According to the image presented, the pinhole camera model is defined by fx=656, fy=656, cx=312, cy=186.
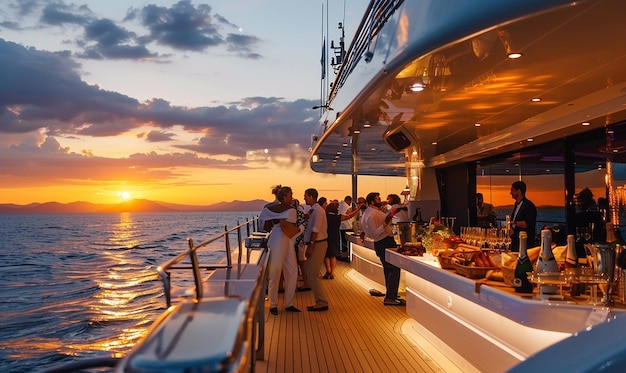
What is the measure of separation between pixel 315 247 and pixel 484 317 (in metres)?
4.24

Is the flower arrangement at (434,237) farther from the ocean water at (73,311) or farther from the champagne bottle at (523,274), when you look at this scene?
the ocean water at (73,311)

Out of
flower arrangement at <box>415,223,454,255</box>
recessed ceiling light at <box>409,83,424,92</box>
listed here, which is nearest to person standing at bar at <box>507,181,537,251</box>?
flower arrangement at <box>415,223,454,255</box>

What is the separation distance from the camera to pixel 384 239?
9.71 meters

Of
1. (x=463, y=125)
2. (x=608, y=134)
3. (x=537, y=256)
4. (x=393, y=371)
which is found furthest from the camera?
(x=463, y=125)

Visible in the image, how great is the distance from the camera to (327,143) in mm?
11336

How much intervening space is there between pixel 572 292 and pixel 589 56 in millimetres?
2125

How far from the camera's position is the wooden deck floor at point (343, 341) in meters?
6.12

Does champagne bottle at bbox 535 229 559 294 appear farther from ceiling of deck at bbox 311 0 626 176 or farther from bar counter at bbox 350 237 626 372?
ceiling of deck at bbox 311 0 626 176

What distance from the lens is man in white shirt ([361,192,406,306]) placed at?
941cm

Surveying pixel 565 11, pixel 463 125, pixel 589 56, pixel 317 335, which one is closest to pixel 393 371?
pixel 317 335

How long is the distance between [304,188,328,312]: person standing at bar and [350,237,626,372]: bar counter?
4.61 ft

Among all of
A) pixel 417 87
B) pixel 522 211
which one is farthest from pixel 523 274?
pixel 522 211

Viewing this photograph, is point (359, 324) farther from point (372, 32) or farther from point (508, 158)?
point (508, 158)

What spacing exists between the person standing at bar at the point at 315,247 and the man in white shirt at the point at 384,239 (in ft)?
2.50
